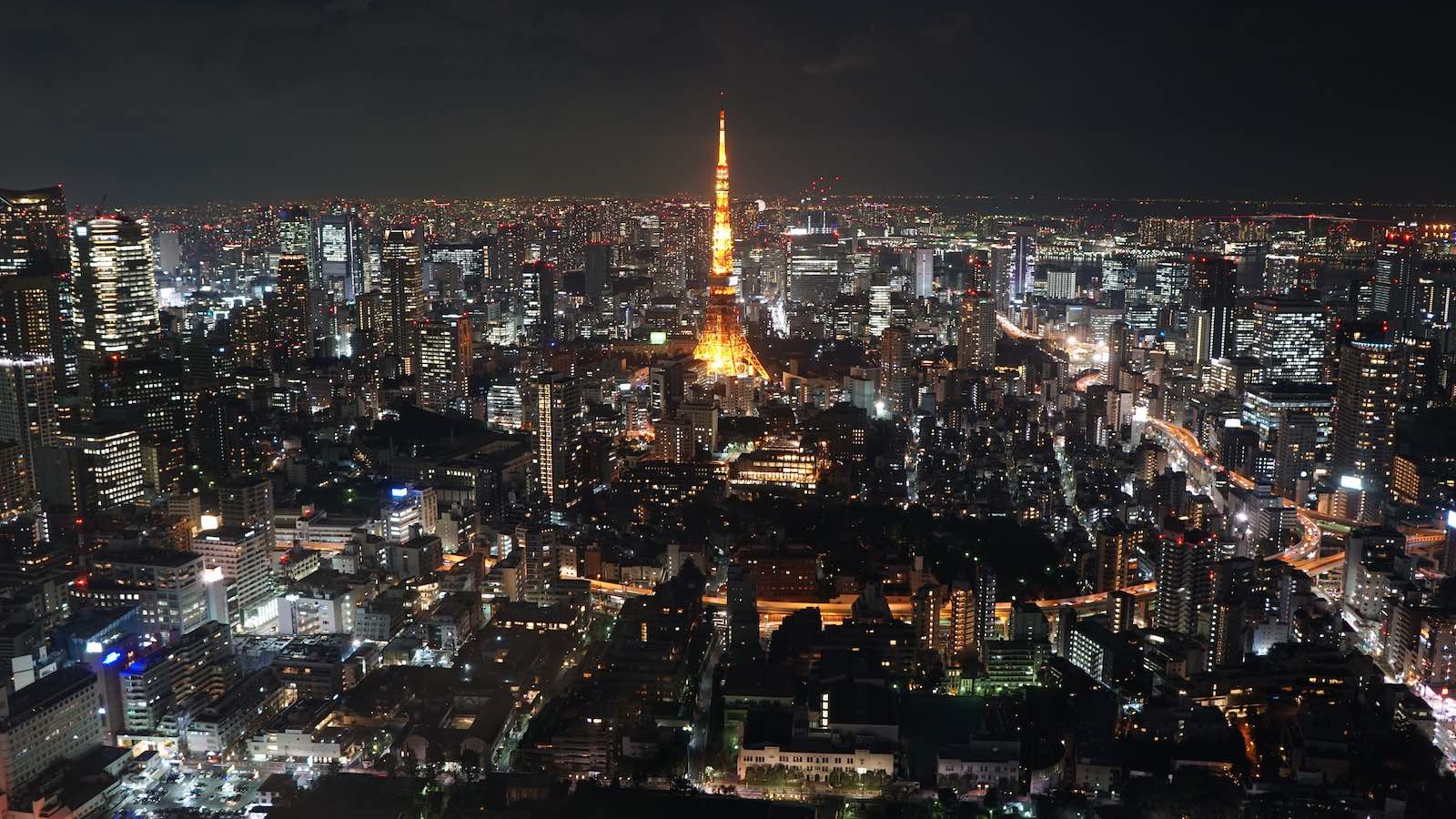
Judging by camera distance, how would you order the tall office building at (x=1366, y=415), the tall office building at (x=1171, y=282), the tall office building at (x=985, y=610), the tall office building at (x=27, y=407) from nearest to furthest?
the tall office building at (x=985, y=610), the tall office building at (x=1366, y=415), the tall office building at (x=27, y=407), the tall office building at (x=1171, y=282)

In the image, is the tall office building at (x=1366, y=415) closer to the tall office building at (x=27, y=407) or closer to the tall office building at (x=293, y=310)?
the tall office building at (x=27, y=407)

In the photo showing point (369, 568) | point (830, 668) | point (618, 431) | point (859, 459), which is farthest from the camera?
point (618, 431)

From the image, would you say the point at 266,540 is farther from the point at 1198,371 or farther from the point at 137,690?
the point at 1198,371

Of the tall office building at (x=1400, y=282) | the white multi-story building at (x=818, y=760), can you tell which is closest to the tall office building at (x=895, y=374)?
the tall office building at (x=1400, y=282)

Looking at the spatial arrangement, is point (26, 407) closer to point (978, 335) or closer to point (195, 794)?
point (195, 794)

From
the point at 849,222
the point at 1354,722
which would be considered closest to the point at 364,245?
the point at 849,222

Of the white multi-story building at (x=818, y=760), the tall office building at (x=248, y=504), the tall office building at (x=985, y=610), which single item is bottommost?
the white multi-story building at (x=818, y=760)

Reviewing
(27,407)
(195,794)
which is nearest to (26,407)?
(27,407)
